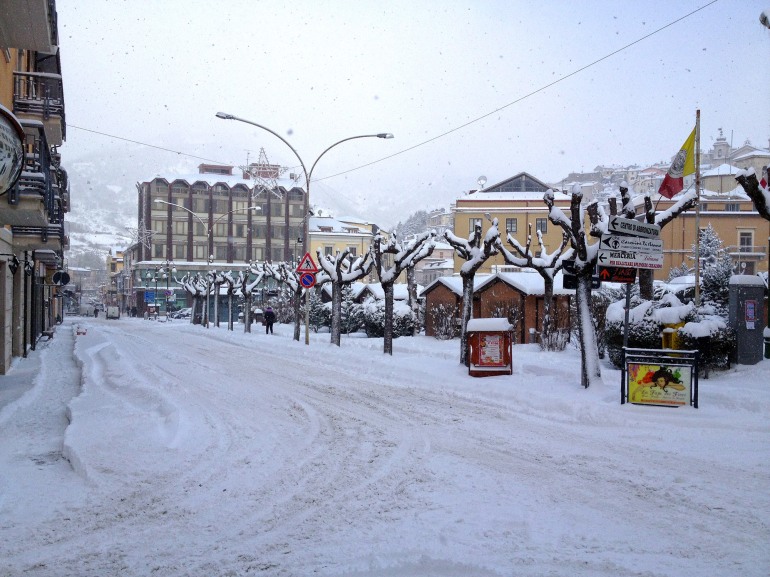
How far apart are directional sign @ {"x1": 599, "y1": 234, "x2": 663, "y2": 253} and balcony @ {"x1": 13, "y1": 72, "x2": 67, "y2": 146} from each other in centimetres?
1364

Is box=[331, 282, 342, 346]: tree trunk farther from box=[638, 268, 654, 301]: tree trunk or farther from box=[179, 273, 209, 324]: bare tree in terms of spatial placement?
box=[179, 273, 209, 324]: bare tree

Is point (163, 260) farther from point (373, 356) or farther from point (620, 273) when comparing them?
point (620, 273)

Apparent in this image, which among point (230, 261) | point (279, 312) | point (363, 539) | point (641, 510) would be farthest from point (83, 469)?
point (230, 261)

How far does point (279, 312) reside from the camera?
52.2 metres

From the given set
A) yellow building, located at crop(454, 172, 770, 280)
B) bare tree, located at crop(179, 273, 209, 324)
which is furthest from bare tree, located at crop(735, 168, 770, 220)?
bare tree, located at crop(179, 273, 209, 324)

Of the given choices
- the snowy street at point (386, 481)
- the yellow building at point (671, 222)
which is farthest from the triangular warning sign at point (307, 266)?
the yellow building at point (671, 222)

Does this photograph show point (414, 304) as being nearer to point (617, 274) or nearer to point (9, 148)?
point (617, 274)

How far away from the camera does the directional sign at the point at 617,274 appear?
12586 mm

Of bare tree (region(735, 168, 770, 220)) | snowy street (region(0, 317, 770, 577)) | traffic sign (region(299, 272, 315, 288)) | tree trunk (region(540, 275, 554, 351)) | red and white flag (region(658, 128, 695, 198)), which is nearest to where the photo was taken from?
snowy street (region(0, 317, 770, 577))

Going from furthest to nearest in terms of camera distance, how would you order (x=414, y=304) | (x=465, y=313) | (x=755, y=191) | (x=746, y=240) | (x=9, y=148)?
(x=746, y=240) → (x=414, y=304) → (x=465, y=313) → (x=755, y=191) → (x=9, y=148)

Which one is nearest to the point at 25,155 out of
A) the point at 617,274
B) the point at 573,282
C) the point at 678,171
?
the point at 573,282

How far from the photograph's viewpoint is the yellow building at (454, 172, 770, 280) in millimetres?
59000

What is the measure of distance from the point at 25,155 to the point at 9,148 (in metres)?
7.52

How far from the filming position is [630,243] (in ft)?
41.4
